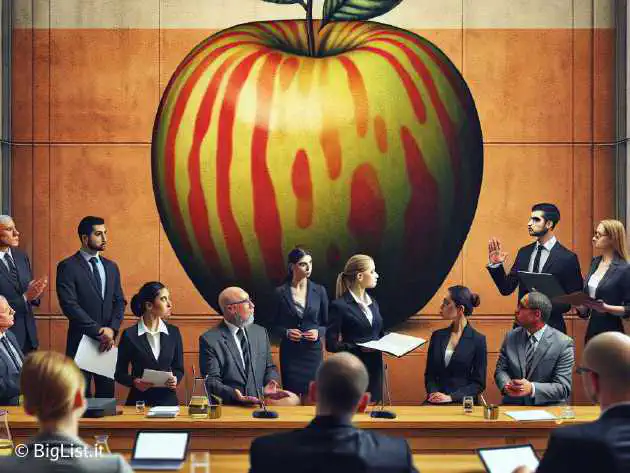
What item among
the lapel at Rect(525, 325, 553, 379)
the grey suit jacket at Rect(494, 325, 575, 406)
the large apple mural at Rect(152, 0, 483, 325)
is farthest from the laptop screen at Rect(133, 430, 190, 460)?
the large apple mural at Rect(152, 0, 483, 325)

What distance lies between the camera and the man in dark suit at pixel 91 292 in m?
5.70

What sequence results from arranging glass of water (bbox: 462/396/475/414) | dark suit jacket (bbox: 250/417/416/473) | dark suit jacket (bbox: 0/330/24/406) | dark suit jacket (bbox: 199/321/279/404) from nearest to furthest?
dark suit jacket (bbox: 250/417/416/473)
glass of water (bbox: 462/396/475/414)
dark suit jacket (bbox: 0/330/24/406)
dark suit jacket (bbox: 199/321/279/404)

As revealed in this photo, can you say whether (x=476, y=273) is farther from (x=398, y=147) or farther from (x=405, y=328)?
(x=398, y=147)

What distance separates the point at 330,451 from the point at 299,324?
305 centimetres

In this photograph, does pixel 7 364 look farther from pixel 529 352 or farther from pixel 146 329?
pixel 529 352

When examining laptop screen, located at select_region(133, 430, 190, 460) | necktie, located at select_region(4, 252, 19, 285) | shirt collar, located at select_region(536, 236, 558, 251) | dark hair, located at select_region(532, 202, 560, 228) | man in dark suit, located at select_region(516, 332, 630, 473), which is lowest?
laptop screen, located at select_region(133, 430, 190, 460)

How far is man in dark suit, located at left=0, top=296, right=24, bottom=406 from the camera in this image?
4703mm

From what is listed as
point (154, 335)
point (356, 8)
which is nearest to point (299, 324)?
point (154, 335)

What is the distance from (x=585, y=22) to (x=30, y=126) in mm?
4345

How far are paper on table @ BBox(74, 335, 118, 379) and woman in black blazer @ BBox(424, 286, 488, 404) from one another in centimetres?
197

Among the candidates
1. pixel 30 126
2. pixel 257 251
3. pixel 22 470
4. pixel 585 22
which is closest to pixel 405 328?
pixel 257 251

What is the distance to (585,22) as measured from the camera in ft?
22.1

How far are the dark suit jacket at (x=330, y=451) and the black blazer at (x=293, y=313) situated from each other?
293 cm

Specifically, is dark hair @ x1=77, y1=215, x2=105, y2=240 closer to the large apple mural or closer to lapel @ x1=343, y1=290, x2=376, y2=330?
the large apple mural
